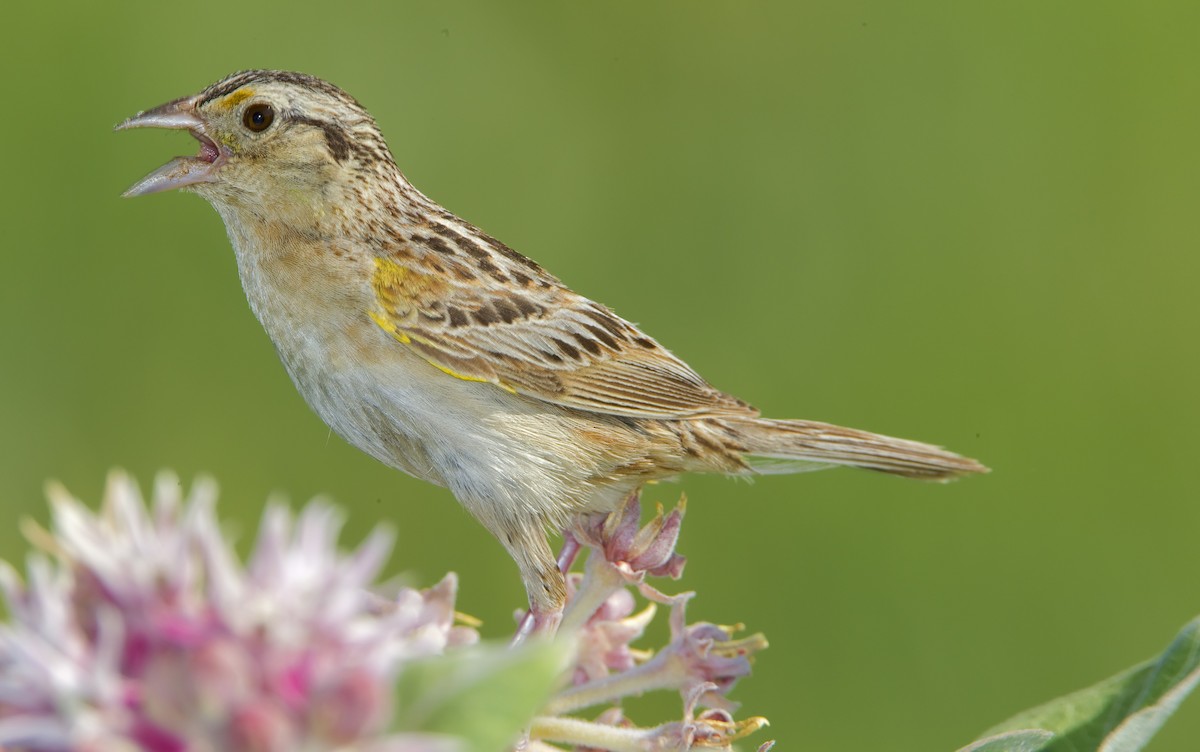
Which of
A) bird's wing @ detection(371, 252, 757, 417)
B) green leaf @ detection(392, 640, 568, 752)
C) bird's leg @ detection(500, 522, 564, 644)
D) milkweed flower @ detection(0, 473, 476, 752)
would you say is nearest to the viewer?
milkweed flower @ detection(0, 473, 476, 752)

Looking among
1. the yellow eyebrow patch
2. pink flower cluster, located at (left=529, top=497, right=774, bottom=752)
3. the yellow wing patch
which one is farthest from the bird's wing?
pink flower cluster, located at (left=529, top=497, right=774, bottom=752)

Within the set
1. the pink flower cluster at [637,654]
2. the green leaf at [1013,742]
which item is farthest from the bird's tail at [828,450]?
the green leaf at [1013,742]

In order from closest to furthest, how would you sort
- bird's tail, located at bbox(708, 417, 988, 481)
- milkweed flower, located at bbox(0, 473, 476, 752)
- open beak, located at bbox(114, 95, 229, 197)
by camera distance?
milkweed flower, located at bbox(0, 473, 476, 752), open beak, located at bbox(114, 95, 229, 197), bird's tail, located at bbox(708, 417, 988, 481)

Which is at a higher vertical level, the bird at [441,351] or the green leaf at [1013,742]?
the bird at [441,351]

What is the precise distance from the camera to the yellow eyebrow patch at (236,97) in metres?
4.22

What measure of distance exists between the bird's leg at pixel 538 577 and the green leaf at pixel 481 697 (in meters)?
2.04

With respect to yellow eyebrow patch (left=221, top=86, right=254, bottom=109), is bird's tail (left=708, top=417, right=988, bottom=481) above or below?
below

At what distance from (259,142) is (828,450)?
6.76 feet

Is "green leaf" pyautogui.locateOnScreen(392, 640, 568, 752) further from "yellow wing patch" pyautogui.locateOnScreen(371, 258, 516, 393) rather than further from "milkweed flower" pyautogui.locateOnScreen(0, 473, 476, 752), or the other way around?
"yellow wing patch" pyautogui.locateOnScreen(371, 258, 516, 393)

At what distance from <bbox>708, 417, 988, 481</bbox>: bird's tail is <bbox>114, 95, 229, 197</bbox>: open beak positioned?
1.76 m

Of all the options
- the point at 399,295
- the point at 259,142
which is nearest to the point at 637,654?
the point at 399,295

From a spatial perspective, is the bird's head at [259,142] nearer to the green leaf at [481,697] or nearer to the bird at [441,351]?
the bird at [441,351]

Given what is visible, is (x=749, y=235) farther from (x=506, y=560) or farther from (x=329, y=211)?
(x=329, y=211)

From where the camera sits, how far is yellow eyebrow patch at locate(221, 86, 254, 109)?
4.22 m
